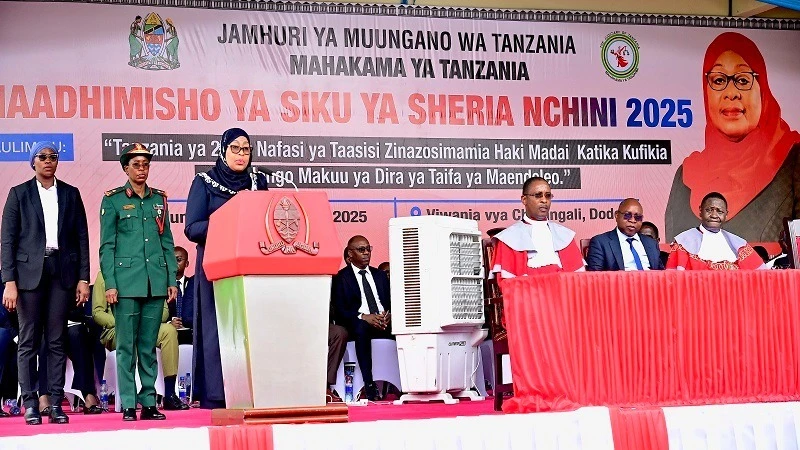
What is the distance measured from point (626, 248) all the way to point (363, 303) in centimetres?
213

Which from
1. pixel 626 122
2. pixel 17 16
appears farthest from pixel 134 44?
pixel 626 122

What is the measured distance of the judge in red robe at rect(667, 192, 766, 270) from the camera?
27.1 feet

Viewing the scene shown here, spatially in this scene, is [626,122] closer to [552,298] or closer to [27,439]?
[552,298]

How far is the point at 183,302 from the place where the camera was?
906 cm

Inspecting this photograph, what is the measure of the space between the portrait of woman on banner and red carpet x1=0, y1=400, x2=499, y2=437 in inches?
130

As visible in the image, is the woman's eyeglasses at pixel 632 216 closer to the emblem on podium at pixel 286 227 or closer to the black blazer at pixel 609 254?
the black blazer at pixel 609 254

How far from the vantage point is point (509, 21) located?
10008 millimetres

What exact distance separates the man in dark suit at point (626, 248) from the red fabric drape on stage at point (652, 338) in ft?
8.91

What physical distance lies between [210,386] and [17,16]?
473cm

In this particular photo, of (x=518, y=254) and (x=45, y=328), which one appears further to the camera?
(x=518, y=254)

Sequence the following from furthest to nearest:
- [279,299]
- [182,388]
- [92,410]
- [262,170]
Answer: [182,388], [92,410], [262,170], [279,299]

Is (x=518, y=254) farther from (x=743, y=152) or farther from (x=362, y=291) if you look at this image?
(x=743, y=152)

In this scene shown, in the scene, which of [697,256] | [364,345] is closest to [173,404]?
[364,345]

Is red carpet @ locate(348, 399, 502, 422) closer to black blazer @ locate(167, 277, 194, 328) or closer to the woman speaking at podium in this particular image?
the woman speaking at podium
